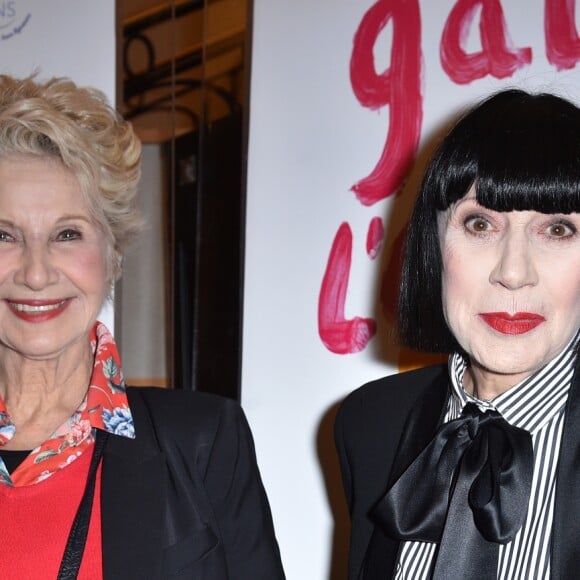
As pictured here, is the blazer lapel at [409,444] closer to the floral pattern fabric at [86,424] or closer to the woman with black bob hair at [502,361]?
the woman with black bob hair at [502,361]

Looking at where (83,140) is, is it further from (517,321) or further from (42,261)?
(517,321)

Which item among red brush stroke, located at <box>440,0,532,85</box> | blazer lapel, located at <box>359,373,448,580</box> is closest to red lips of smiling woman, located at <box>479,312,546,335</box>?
blazer lapel, located at <box>359,373,448,580</box>

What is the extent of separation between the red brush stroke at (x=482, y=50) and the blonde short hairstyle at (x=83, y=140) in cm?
57

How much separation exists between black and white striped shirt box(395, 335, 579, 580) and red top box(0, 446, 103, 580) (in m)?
0.43

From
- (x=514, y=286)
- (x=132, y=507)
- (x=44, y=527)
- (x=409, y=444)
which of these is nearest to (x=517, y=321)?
(x=514, y=286)

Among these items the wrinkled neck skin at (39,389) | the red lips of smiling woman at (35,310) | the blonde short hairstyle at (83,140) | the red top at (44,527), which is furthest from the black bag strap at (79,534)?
the blonde short hairstyle at (83,140)

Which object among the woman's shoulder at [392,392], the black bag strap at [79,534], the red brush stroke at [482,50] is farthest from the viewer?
the red brush stroke at [482,50]

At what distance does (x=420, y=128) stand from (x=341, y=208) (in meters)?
0.20

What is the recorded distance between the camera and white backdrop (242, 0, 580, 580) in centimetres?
176

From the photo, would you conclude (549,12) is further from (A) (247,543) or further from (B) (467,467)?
(A) (247,543)

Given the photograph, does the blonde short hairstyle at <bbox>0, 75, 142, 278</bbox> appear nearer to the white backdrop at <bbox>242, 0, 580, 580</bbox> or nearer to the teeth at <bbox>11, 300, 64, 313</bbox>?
the teeth at <bbox>11, 300, 64, 313</bbox>

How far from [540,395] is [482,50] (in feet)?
2.16

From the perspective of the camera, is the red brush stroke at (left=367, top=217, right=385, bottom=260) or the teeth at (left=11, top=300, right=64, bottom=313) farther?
the red brush stroke at (left=367, top=217, right=385, bottom=260)

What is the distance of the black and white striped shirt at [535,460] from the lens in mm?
1293
